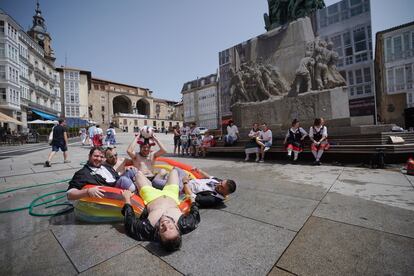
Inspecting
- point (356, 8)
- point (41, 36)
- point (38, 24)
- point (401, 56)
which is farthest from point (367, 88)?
point (38, 24)

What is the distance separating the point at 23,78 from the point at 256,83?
124 ft

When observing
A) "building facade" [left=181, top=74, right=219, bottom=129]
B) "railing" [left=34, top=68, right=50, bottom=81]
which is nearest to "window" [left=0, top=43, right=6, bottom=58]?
"railing" [left=34, top=68, right=50, bottom=81]

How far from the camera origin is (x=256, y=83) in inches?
425

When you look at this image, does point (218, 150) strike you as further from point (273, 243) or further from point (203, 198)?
point (273, 243)

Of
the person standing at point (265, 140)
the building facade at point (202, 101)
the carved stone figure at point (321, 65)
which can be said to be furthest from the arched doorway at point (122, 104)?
the person standing at point (265, 140)

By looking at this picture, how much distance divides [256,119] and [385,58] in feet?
98.6

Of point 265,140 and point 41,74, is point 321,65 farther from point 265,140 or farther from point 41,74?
point 41,74

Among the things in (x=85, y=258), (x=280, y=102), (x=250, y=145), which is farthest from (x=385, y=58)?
(x=85, y=258)

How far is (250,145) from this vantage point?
7.55m

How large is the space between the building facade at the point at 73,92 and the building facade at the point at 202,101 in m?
30.3

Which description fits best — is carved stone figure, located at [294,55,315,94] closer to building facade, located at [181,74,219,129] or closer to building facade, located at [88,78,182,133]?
building facade, located at [181,74,219,129]

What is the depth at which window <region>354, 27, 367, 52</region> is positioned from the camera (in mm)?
14242

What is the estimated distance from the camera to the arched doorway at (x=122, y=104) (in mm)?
74250

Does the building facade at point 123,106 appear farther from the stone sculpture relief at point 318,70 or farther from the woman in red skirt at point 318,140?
the woman in red skirt at point 318,140
